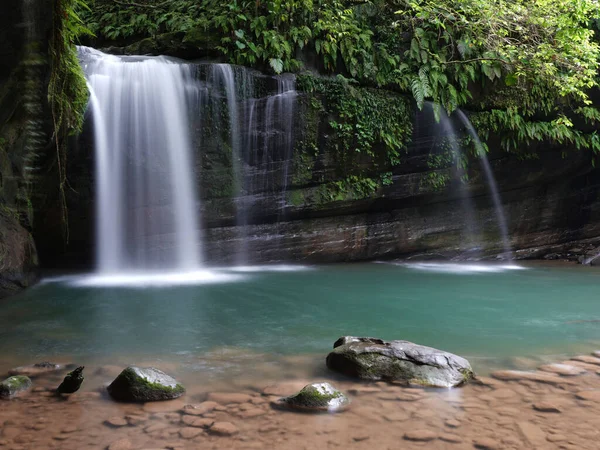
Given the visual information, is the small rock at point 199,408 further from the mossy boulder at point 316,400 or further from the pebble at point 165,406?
the mossy boulder at point 316,400

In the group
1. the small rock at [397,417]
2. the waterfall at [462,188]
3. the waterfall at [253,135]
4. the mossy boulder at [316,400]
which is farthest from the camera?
the waterfall at [462,188]

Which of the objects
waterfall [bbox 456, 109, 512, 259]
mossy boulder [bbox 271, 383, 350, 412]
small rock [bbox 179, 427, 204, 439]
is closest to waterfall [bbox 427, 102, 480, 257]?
waterfall [bbox 456, 109, 512, 259]

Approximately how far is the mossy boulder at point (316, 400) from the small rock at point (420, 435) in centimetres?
55

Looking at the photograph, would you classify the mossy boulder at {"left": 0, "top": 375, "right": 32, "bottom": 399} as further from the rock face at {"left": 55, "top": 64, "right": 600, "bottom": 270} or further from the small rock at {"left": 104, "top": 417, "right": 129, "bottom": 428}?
the rock face at {"left": 55, "top": 64, "right": 600, "bottom": 270}

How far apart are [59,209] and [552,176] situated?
40.4 ft

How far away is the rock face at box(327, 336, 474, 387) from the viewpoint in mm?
4172

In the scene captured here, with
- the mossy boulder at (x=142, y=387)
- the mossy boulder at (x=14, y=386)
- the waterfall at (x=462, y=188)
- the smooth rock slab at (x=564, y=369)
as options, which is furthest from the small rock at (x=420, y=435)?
the waterfall at (x=462, y=188)

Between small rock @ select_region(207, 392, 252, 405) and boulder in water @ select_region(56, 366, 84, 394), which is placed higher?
boulder in water @ select_region(56, 366, 84, 394)

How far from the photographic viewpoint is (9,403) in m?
3.64

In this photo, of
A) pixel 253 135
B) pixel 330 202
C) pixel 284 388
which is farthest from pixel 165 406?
pixel 330 202

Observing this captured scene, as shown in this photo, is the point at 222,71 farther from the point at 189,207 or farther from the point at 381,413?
the point at 381,413

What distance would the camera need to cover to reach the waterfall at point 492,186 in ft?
41.5

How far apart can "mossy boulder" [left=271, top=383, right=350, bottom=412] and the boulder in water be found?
1509 millimetres

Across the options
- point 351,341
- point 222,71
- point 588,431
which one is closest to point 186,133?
point 222,71
